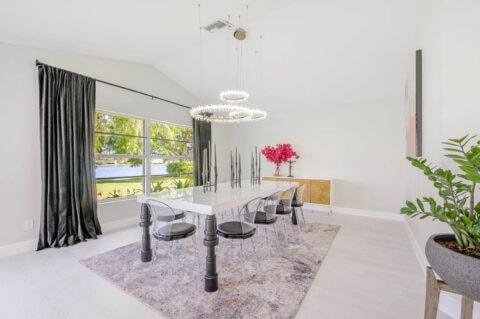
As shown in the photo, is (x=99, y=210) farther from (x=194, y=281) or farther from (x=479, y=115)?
(x=479, y=115)

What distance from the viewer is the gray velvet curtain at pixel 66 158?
299 cm

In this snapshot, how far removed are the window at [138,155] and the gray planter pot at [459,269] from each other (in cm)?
421

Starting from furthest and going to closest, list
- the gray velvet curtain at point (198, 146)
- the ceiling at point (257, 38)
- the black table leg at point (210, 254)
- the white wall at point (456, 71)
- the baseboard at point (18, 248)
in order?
the gray velvet curtain at point (198, 146), the baseboard at point (18, 248), the ceiling at point (257, 38), the black table leg at point (210, 254), the white wall at point (456, 71)

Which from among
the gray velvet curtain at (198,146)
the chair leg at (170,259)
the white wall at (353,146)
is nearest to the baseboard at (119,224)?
the chair leg at (170,259)

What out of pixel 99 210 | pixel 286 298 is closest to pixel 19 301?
pixel 99 210

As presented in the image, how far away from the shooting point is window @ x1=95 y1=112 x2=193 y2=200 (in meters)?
3.82

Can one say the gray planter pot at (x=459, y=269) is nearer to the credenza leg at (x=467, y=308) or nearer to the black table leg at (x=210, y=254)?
the credenza leg at (x=467, y=308)

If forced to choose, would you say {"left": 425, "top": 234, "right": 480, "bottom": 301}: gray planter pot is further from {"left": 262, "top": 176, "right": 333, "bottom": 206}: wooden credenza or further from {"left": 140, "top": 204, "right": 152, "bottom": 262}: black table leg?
{"left": 262, "top": 176, "right": 333, "bottom": 206}: wooden credenza

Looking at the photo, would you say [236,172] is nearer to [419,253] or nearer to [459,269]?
[419,253]

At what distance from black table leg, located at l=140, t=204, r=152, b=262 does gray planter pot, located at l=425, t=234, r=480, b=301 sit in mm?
2445

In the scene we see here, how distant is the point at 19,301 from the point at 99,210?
1.84m

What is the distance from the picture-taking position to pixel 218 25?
9.75 feet

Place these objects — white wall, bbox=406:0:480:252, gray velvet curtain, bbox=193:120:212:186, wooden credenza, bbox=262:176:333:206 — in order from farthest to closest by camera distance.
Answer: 1. gray velvet curtain, bbox=193:120:212:186
2. wooden credenza, bbox=262:176:333:206
3. white wall, bbox=406:0:480:252

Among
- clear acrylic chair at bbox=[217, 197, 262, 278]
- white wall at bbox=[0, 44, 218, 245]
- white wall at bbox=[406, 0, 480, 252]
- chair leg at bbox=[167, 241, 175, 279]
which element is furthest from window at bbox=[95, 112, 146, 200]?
white wall at bbox=[406, 0, 480, 252]
